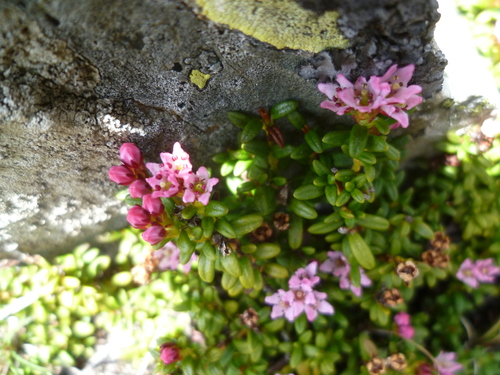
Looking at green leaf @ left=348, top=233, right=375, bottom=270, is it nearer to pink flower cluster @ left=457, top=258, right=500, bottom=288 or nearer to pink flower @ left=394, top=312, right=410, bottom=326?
pink flower @ left=394, top=312, right=410, bottom=326

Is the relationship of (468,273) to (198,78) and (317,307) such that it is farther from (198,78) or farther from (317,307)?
(198,78)

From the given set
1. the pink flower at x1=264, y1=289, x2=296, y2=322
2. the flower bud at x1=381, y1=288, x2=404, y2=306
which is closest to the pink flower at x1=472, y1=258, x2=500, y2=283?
the flower bud at x1=381, y1=288, x2=404, y2=306

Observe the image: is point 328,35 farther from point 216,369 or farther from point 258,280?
point 216,369

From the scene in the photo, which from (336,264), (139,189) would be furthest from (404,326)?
(139,189)

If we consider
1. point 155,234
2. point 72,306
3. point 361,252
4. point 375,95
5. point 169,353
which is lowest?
point 72,306

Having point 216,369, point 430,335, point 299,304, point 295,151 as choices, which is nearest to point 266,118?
point 295,151

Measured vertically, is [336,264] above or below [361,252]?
below
